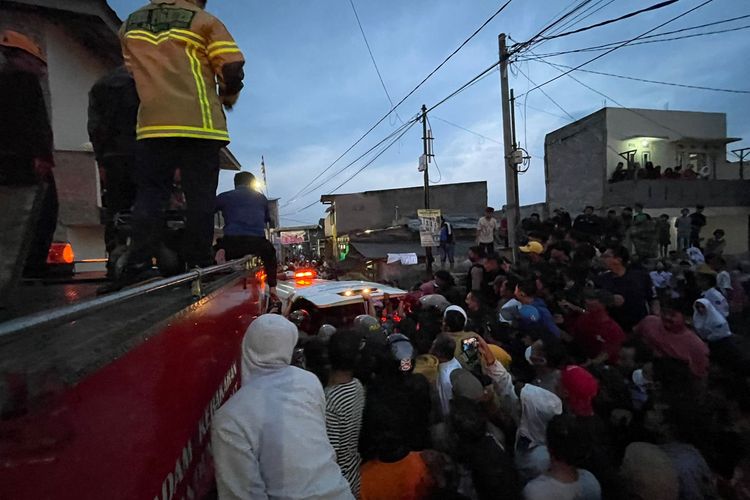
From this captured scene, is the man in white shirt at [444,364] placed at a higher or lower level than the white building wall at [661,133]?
lower

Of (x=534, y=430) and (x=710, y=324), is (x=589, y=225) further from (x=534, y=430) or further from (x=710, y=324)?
(x=534, y=430)

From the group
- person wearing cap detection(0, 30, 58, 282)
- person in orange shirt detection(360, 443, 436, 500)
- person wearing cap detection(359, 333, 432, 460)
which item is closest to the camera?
person wearing cap detection(0, 30, 58, 282)

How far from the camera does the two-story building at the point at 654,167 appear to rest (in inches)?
717

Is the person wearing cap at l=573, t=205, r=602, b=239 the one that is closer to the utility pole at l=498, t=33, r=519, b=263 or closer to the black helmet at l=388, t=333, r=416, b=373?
the utility pole at l=498, t=33, r=519, b=263

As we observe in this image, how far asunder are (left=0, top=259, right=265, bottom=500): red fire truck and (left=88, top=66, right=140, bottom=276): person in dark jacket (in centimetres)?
133

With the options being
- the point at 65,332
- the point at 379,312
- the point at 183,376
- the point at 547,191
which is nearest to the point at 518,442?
the point at 183,376

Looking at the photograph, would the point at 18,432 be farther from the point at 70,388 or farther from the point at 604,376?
the point at 604,376

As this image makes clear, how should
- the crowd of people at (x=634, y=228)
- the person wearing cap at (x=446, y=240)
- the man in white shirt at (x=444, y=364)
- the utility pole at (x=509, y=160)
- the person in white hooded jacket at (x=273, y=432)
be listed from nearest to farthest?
the person in white hooded jacket at (x=273, y=432), the man in white shirt at (x=444, y=364), the utility pole at (x=509, y=160), the crowd of people at (x=634, y=228), the person wearing cap at (x=446, y=240)

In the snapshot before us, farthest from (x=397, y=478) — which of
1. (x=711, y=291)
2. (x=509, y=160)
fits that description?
(x=509, y=160)

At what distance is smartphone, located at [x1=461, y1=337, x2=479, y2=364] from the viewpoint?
4121 mm

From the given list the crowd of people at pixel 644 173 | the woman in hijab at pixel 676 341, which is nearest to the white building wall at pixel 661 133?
the crowd of people at pixel 644 173

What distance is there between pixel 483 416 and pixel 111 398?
2502 mm

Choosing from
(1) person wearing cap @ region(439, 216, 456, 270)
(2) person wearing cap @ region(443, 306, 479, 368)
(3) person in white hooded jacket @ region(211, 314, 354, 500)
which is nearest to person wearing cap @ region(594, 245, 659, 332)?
A: (2) person wearing cap @ region(443, 306, 479, 368)

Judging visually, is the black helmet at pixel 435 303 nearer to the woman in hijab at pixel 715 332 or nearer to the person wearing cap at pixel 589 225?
the woman in hijab at pixel 715 332
